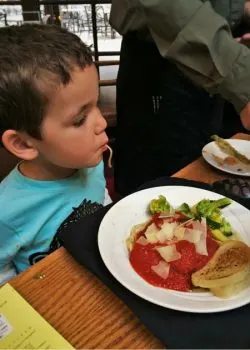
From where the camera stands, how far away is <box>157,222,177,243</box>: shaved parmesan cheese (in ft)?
2.65

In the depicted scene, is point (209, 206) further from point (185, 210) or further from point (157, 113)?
point (157, 113)

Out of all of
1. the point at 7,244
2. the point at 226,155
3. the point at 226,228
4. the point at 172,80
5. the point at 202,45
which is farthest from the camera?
the point at 172,80

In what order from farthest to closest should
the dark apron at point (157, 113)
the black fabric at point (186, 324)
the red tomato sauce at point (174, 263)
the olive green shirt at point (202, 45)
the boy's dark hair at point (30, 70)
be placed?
the dark apron at point (157, 113)
the olive green shirt at point (202, 45)
the boy's dark hair at point (30, 70)
the red tomato sauce at point (174, 263)
the black fabric at point (186, 324)

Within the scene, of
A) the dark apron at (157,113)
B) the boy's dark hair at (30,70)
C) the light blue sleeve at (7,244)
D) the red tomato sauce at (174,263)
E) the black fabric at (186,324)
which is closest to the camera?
the black fabric at (186,324)

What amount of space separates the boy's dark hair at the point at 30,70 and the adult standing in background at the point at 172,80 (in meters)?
0.46

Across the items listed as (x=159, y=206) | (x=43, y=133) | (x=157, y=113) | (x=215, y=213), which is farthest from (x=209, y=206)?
(x=157, y=113)

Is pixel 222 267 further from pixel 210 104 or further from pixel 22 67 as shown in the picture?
pixel 210 104

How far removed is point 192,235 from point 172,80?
100 centimetres

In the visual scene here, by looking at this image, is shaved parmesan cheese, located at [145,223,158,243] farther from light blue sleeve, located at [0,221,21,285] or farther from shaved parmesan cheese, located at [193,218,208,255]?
light blue sleeve, located at [0,221,21,285]

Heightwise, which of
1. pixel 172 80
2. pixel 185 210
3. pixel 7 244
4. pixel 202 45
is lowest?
pixel 7 244

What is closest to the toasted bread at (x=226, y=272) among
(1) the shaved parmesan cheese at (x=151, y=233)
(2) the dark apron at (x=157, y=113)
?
(1) the shaved parmesan cheese at (x=151, y=233)

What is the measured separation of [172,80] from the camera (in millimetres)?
1637

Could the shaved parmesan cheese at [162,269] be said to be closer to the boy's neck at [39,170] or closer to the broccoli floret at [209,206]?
the broccoli floret at [209,206]

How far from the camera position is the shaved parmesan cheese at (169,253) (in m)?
0.76
